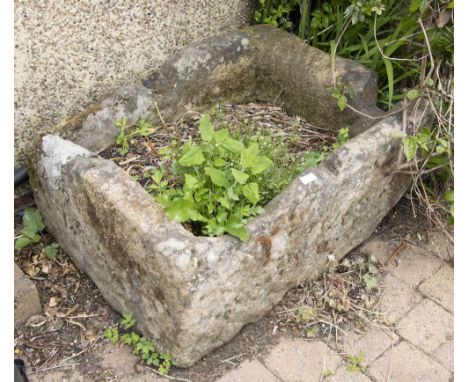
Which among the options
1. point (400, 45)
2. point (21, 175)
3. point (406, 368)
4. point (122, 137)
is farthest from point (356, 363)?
point (21, 175)

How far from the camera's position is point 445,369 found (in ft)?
8.54

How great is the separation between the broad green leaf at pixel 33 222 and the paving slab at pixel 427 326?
1.66 metres

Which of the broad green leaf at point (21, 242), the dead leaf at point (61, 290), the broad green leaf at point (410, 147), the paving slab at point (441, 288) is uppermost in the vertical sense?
the broad green leaf at point (410, 147)

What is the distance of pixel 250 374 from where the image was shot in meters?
2.51

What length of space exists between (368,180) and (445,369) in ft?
2.78

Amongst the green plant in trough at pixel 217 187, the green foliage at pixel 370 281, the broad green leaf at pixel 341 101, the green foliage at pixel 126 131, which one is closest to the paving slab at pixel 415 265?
the green foliage at pixel 370 281

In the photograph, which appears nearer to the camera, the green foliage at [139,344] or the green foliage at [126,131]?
the green foliage at [139,344]

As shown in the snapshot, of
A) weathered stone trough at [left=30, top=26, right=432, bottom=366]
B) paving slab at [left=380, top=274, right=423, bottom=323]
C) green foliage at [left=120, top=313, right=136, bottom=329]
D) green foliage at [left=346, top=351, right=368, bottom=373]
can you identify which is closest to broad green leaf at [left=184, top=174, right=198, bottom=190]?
weathered stone trough at [left=30, top=26, right=432, bottom=366]

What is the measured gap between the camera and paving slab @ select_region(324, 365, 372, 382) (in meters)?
2.52

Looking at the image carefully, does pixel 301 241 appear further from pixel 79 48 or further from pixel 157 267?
pixel 79 48

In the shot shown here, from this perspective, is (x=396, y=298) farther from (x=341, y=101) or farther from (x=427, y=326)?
(x=341, y=101)

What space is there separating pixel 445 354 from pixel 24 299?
1.77m

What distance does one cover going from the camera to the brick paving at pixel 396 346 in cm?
254

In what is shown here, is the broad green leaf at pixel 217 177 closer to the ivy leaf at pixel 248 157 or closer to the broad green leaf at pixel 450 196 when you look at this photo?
the ivy leaf at pixel 248 157
